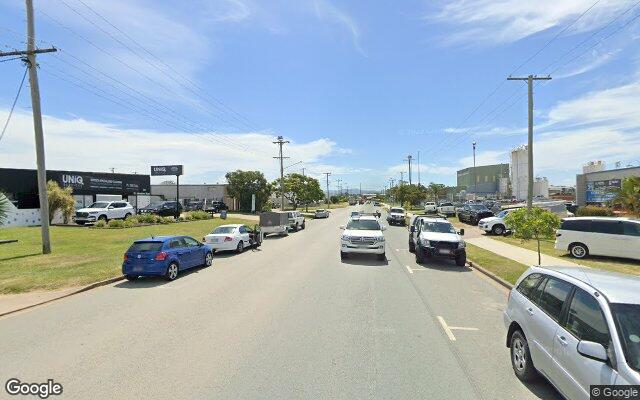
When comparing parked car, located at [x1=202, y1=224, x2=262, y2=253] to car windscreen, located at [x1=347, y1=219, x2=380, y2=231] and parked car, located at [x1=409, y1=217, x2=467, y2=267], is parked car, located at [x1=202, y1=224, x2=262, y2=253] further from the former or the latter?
parked car, located at [x1=409, y1=217, x2=467, y2=267]

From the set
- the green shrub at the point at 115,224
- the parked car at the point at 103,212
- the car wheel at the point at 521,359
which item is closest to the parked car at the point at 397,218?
the green shrub at the point at 115,224

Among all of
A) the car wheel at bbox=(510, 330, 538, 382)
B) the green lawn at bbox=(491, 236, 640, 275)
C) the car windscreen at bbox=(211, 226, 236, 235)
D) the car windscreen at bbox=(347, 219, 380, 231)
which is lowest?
the green lawn at bbox=(491, 236, 640, 275)

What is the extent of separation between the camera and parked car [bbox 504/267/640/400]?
3.64m

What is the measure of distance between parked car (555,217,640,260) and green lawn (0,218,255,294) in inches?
722

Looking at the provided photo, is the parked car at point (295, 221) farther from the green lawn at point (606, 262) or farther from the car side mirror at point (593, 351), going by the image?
the car side mirror at point (593, 351)

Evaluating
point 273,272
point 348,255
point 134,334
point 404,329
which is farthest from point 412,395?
point 348,255

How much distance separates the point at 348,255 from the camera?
17.4 m

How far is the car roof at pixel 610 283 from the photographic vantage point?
412cm

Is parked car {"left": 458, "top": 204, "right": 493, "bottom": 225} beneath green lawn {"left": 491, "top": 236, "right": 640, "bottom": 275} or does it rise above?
above

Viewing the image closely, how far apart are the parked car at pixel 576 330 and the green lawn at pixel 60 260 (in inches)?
470

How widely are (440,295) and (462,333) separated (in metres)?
3.28

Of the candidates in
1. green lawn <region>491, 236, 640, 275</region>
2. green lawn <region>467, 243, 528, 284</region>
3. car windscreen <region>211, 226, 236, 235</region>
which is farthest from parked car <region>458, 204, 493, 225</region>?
car windscreen <region>211, 226, 236, 235</region>

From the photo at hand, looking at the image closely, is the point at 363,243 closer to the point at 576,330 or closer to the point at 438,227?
the point at 438,227

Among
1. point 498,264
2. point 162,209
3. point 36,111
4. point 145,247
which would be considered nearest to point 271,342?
point 145,247
